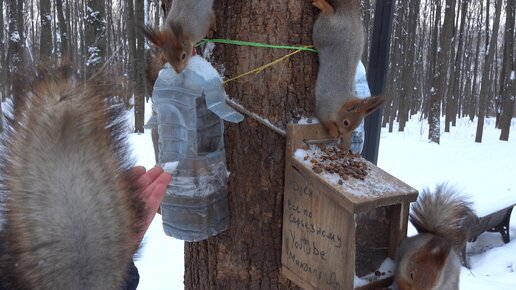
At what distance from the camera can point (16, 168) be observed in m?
0.79

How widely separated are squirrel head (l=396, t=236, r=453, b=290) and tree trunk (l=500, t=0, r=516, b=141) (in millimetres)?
13618

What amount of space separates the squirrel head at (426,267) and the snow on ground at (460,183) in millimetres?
850

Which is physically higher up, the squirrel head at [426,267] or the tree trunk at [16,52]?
the tree trunk at [16,52]

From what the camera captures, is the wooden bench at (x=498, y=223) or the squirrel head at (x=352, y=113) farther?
the wooden bench at (x=498, y=223)

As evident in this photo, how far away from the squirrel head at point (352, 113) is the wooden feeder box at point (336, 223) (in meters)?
0.08

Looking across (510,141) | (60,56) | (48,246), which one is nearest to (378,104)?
(60,56)

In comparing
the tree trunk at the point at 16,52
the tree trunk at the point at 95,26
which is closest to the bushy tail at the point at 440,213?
the tree trunk at the point at 16,52

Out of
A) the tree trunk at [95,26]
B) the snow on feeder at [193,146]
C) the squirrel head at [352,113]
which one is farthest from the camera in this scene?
the tree trunk at [95,26]

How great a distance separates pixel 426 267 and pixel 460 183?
628 centimetres

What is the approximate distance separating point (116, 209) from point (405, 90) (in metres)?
15.7

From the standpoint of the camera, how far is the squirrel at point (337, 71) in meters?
1.60

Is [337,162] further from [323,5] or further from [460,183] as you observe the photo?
[460,183]

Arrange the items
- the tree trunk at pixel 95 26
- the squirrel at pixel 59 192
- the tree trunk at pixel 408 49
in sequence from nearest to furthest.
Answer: the squirrel at pixel 59 192
the tree trunk at pixel 95 26
the tree trunk at pixel 408 49

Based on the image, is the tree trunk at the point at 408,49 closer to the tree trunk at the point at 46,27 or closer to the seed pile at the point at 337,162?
the tree trunk at the point at 46,27
